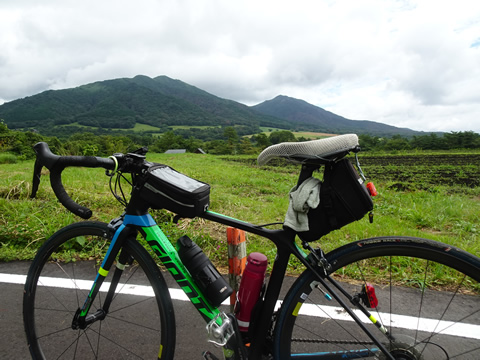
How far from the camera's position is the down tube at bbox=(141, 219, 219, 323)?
57.8 inches

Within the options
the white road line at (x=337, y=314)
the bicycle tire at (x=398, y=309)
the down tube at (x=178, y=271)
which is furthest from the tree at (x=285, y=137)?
the down tube at (x=178, y=271)

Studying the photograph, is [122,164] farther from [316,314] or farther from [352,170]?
[316,314]

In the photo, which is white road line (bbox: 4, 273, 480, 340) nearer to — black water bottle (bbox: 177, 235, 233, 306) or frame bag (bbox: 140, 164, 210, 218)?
black water bottle (bbox: 177, 235, 233, 306)

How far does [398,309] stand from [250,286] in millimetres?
1572

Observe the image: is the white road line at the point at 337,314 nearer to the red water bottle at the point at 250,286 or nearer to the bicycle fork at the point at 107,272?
the bicycle fork at the point at 107,272

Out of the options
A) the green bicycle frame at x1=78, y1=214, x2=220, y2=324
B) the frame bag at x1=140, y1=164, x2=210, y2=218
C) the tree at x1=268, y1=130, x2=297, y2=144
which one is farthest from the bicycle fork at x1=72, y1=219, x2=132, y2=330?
the tree at x1=268, y1=130, x2=297, y2=144

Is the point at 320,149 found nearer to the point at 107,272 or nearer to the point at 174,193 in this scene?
the point at 174,193

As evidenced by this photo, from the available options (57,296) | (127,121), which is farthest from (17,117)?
(57,296)

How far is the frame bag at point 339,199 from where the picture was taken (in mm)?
1269

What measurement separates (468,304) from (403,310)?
1.90ft

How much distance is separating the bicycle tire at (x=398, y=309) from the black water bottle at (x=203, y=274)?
0.37 metres

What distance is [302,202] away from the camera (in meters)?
1.31

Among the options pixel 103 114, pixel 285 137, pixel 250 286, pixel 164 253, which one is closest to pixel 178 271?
pixel 164 253

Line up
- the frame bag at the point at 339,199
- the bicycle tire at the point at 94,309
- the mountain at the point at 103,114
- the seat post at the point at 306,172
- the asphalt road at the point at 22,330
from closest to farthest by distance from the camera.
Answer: the frame bag at the point at 339,199, the seat post at the point at 306,172, the bicycle tire at the point at 94,309, the asphalt road at the point at 22,330, the mountain at the point at 103,114
